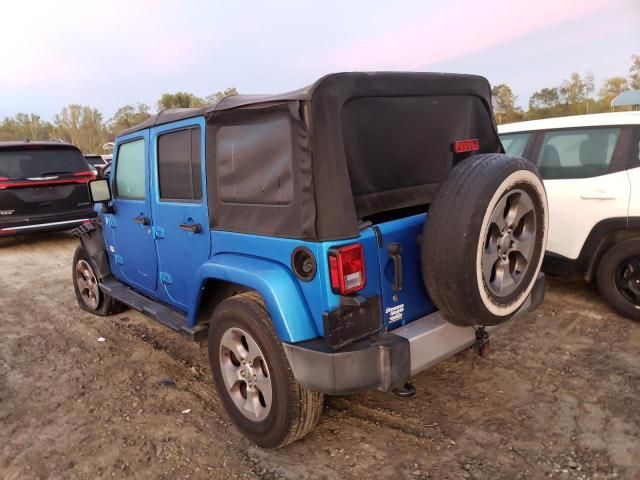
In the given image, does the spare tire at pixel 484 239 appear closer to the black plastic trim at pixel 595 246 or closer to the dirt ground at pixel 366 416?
the dirt ground at pixel 366 416

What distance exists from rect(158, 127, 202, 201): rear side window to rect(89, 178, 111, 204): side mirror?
1006mm

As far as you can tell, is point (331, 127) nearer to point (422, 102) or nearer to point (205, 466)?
point (422, 102)

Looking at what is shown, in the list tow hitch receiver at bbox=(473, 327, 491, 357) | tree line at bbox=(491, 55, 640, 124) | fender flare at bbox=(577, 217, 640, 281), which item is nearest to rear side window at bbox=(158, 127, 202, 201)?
tow hitch receiver at bbox=(473, 327, 491, 357)

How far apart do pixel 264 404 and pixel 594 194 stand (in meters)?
3.28

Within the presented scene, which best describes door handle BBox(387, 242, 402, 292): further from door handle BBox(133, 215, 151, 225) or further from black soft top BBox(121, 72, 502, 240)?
door handle BBox(133, 215, 151, 225)

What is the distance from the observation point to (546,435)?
2.65 m

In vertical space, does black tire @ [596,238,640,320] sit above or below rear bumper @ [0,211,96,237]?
below

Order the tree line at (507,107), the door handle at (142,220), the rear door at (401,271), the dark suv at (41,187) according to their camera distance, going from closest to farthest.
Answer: the rear door at (401,271) < the door handle at (142,220) < the dark suv at (41,187) < the tree line at (507,107)

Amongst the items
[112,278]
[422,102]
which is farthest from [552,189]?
[112,278]

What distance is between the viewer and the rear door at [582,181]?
13.1 ft

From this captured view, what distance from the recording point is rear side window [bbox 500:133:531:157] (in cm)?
480

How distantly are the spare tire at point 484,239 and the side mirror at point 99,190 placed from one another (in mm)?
3078

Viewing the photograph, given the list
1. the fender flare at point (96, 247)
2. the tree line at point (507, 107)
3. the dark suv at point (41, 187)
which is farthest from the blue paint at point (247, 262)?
the tree line at point (507, 107)

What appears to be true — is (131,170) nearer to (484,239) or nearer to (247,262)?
(247,262)
